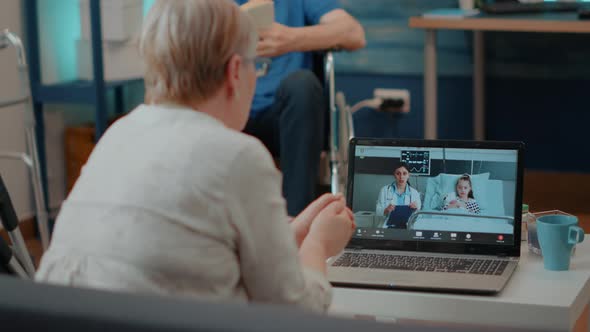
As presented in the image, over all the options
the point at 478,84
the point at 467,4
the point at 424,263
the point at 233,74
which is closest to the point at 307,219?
the point at 424,263

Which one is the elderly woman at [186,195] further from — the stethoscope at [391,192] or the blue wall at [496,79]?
the blue wall at [496,79]

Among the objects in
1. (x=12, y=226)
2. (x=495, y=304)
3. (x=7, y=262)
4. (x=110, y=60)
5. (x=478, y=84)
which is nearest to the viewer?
(x=495, y=304)

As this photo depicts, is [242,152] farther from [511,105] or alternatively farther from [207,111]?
[511,105]

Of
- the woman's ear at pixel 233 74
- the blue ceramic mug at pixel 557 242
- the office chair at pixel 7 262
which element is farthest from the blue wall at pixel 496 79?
the woman's ear at pixel 233 74

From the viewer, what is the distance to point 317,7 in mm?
3096

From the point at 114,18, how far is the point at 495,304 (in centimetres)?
231

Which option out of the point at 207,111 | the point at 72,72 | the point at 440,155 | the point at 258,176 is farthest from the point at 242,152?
the point at 72,72

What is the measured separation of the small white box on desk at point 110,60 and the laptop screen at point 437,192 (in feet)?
6.18

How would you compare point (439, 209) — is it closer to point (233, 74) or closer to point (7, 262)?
point (233, 74)

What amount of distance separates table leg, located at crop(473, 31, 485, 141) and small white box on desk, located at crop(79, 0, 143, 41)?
1.34m

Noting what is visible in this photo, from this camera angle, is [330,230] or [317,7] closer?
[330,230]

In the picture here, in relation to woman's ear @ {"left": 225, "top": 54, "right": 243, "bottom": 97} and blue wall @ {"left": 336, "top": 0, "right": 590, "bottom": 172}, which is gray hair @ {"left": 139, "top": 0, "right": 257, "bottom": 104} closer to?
woman's ear @ {"left": 225, "top": 54, "right": 243, "bottom": 97}

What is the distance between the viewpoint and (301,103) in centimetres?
284

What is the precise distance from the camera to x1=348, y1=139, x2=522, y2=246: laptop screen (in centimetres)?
169
